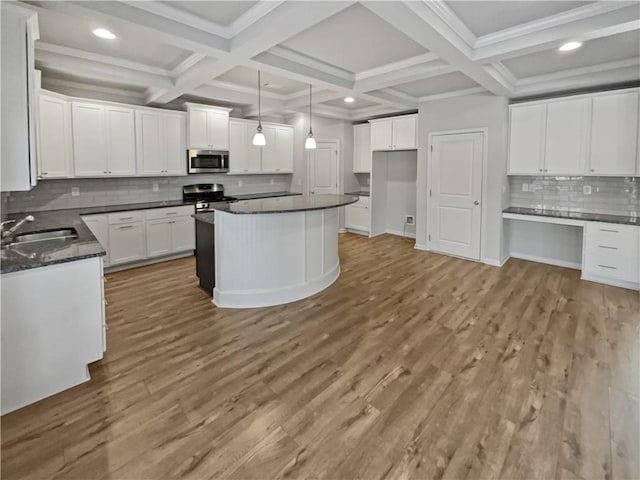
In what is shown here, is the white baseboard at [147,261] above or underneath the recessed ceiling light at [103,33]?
underneath

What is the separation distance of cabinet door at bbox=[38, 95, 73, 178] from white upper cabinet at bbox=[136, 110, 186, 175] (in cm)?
90

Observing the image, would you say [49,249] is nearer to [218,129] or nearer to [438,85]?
[218,129]

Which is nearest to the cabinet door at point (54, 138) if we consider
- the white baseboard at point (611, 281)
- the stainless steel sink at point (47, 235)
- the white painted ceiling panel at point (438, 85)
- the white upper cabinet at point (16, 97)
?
the stainless steel sink at point (47, 235)

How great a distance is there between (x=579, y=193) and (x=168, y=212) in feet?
20.3

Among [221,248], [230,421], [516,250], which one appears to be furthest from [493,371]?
[516,250]

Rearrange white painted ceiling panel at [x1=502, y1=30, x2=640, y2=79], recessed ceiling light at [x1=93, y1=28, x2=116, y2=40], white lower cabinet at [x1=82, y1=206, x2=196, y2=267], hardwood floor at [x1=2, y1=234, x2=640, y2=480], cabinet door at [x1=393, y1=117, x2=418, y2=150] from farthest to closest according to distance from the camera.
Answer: cabinet door at [x1=393, y1=117, x2=418, y2=150]
white lower cabinet at [x1=82, y1=206, x2=196, y2=267]
white painted ceiling panel at [x1=502, y1=30, x2=640, y2=79]
recessed ceiling light at [x1=93, y1=28, x2=116, y2=40]
hardwood floor at [x1=2, y1=234, x2=640, y2=480]

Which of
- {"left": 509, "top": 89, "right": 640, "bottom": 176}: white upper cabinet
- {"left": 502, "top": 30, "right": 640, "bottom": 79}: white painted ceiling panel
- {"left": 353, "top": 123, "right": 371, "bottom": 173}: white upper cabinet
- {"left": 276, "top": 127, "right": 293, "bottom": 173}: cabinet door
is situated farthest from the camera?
{"left": 353, "top": 123, "right": 371, "bottom": 173}: white upper cabinet

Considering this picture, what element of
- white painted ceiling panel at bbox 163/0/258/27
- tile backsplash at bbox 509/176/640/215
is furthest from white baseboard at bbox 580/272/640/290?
white painted ceiling panel at bbox 163/0/258/27

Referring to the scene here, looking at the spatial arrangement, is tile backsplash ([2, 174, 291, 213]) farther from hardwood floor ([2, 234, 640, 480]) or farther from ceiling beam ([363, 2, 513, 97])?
ceiling beam ([363, 2, 513, 97])

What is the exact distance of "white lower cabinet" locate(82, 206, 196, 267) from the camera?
15.8 feet

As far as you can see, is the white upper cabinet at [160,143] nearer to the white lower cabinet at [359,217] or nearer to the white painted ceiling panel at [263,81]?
the white painted ceiling panel at [263,81]

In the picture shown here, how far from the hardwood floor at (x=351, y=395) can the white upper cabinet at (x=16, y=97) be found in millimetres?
1509

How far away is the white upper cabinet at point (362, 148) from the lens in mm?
7445

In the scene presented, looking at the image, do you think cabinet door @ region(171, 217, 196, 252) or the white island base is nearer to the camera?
the white island base
